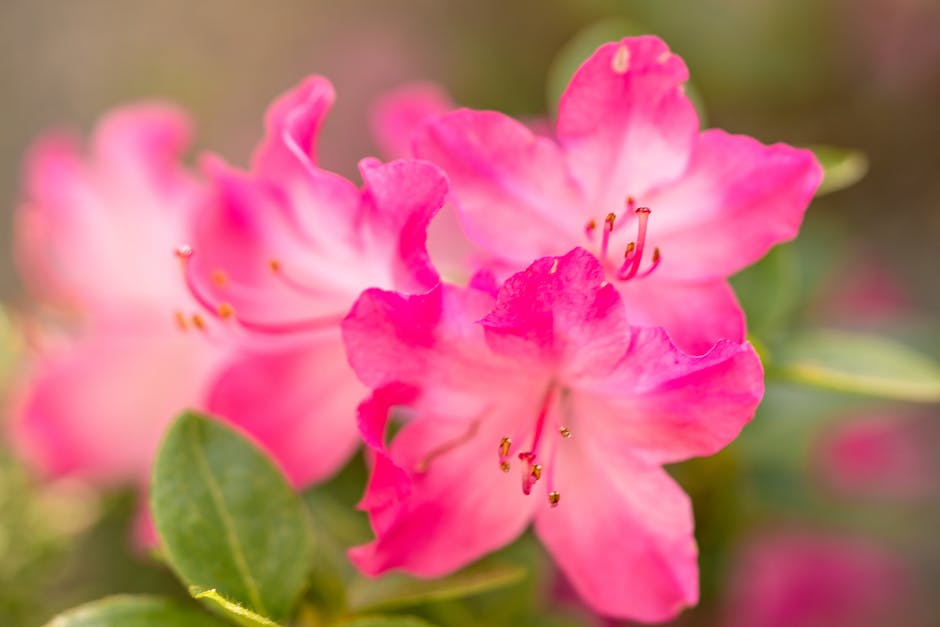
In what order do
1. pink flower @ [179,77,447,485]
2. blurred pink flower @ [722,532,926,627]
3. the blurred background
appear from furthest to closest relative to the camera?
blurred pink flower @ [722,532,926,627]
the blurred background
pink flower @ [179,77,447,485]

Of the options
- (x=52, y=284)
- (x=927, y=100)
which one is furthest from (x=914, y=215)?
(x=52, y=284)

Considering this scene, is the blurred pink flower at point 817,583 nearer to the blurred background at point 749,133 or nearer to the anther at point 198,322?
the blurred background at point 749,133

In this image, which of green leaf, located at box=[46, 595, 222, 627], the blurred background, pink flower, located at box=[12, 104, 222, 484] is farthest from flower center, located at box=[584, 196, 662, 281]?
pink flower, located at box=[12, 104, 222, 484]

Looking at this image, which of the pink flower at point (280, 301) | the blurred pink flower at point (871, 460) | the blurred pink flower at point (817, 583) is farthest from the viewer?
the blurred pink flower at point (817, 583)

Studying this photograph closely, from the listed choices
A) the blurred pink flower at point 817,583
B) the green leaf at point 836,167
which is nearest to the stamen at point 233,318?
the green leaf at point 836,167

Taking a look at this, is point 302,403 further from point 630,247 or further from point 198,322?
point 630,247

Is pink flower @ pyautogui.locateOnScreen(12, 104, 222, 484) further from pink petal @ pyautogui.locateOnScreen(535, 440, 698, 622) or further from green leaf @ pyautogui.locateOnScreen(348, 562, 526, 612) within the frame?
Result: pink petal @ pyautogui.locateOnScreen(535, 440, 698, 622)
